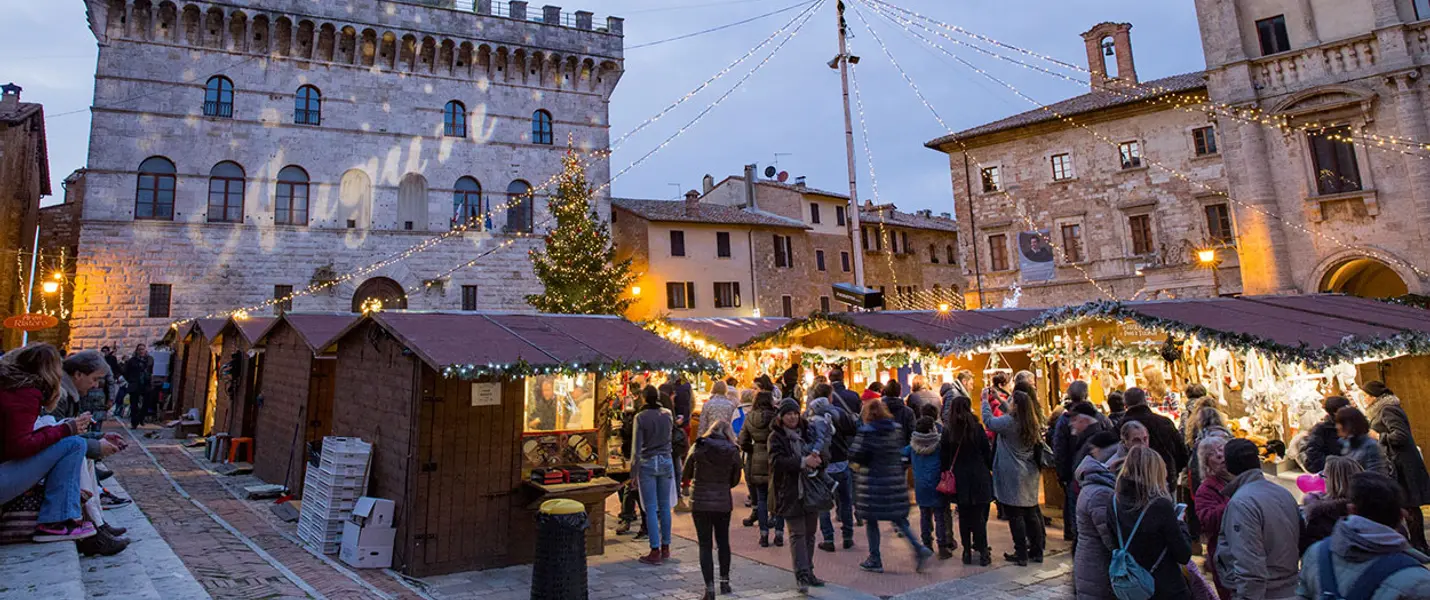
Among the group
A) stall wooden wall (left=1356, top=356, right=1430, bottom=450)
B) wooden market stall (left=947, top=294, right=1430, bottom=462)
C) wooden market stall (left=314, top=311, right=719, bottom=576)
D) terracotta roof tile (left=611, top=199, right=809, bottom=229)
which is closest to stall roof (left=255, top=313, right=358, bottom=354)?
wooden market stall (left=314, top=311, right=719, bottom=576)

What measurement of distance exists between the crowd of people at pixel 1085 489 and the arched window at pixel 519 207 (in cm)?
1936

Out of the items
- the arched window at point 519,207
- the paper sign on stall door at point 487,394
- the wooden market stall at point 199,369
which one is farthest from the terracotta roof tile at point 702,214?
the paper sign on stall door at point 487,394

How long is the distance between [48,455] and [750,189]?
32559 mm

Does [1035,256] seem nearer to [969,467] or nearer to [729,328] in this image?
[729,328]

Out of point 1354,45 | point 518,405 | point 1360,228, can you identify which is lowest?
point 518,405

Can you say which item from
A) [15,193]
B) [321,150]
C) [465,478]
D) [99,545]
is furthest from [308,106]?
[99,545]

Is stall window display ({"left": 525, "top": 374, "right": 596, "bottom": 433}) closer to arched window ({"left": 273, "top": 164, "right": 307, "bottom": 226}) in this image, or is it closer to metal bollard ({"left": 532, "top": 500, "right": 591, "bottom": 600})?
metal bollard ({"left": 532, "top": 500, "right": 591, "bottom": 600})

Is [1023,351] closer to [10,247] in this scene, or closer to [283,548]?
[283,548]

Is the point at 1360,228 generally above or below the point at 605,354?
above

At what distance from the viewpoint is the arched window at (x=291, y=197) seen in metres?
23.6

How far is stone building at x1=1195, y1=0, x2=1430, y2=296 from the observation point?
677 inches

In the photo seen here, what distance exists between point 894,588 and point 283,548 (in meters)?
6.39

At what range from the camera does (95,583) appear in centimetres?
→ 448

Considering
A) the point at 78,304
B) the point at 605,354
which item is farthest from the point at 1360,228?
the point at 78,304
